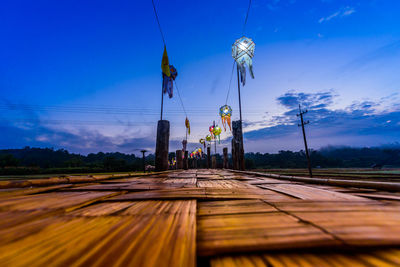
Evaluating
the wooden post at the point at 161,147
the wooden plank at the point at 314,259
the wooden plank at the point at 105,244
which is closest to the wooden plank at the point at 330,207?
the wooden plank at the point at 314,259

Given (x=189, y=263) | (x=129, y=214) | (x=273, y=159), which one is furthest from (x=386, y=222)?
(x=273, y=159)

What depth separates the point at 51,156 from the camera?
65.4 metres

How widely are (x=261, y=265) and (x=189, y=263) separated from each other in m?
0.16

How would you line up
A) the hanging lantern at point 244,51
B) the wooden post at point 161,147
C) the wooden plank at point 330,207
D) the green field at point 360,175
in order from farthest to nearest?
1. the green field at point 360,175
2. the hanging lantern at point 244,51
3. the wooden post at point 161,147
4. the wooden plank at point 330,207

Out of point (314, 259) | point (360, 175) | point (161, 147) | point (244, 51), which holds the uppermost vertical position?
point (244, 51)

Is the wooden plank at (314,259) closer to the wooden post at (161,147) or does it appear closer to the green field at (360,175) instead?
the wooden post at (161,147)

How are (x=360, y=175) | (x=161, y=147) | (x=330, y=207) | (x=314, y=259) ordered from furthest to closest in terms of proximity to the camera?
(x=360, y=175)
(x=161, y=147)
(x=330, y=207)
(x=314, y=259)

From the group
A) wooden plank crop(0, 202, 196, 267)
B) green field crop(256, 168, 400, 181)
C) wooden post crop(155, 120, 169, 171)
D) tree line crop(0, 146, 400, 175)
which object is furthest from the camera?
tree line crop(0, 146, 400, 175)

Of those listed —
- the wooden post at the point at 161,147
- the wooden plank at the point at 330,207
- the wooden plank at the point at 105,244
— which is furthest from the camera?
the wooden post at the point at 161,147

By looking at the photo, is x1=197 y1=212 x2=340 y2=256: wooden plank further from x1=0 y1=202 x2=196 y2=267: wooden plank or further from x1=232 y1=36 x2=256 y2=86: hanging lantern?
x1=232 y1=36 x2=256 y2=86: hanging lantern

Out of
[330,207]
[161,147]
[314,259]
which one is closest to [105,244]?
[314,259]

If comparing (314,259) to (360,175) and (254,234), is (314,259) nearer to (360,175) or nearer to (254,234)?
(254,234)

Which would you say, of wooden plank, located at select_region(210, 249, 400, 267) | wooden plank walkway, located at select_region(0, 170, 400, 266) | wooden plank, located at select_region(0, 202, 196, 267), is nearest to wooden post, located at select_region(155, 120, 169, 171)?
wooden plank walkway, located at select_region(0, 170, 400, 266)

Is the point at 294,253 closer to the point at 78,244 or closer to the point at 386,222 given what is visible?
the point at 386,222
